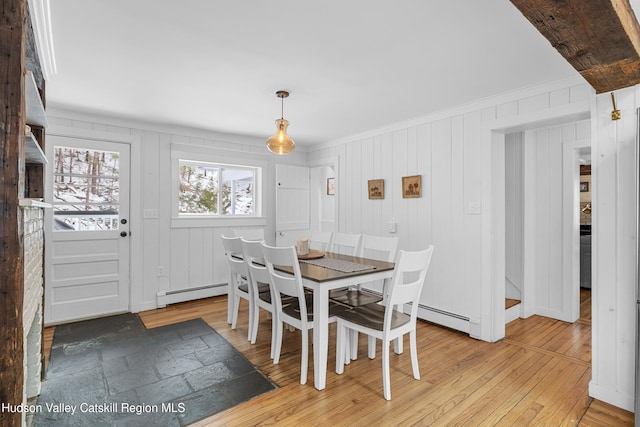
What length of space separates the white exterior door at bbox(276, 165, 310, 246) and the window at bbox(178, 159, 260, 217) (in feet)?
1.28

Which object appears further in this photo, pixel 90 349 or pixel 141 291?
pixel 141 291

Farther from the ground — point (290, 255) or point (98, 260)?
point (290, 255)

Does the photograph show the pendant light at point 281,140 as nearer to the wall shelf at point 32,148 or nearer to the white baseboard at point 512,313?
the wall shelf at point 32,148

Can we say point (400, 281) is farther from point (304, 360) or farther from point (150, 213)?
point (150, 213)

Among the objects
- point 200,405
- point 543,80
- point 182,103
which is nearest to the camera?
point 200,405

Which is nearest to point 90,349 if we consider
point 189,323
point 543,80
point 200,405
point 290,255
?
point 189,323

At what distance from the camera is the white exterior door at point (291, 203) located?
16.5 feet

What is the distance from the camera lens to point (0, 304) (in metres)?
1.09

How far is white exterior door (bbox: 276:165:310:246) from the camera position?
16.5 ft

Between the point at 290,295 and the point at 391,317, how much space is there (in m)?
0.73

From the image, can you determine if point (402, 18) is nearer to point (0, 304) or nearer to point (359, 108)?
point (359, 108)

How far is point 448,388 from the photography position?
227cm

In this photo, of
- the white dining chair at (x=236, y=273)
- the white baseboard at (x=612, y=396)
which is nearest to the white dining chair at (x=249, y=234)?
the white dining chair at (x=236, y=273)

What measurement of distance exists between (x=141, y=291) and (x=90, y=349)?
1141mm
